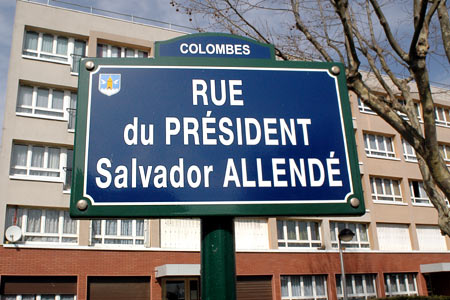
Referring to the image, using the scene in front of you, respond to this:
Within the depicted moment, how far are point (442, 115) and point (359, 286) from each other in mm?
15520

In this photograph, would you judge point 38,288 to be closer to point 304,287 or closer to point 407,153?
point 304,287

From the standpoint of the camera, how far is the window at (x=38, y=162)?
20047 millimetres

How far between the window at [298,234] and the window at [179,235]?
16.6ft


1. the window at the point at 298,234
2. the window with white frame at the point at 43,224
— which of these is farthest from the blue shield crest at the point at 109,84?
the window at the point at 298,234

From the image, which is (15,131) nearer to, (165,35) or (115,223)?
(115,223)

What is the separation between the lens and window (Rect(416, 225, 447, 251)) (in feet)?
95.7

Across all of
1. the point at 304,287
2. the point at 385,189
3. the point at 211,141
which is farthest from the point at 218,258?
the point at 385,189

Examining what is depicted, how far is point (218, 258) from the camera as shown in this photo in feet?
6.70

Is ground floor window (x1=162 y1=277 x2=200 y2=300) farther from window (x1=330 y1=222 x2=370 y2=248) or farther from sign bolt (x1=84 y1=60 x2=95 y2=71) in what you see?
sign bolt (x1=84 y1=60 x2=95 y2=71)

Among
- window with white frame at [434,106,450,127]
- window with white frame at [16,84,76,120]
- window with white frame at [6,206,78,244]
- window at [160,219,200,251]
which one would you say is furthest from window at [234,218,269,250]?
window with white frame at [434,106,450,127]

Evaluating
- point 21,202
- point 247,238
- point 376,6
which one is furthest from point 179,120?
point 247,238

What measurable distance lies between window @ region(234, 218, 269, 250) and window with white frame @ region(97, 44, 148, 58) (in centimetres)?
1027

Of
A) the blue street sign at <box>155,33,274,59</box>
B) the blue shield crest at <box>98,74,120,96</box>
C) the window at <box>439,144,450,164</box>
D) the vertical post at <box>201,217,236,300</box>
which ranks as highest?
the window at <box>439,144,450,164</box>

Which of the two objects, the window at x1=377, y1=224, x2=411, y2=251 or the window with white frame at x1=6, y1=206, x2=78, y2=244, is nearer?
the window with white frame at x1=6, y1=206, x2=78, y2=244
